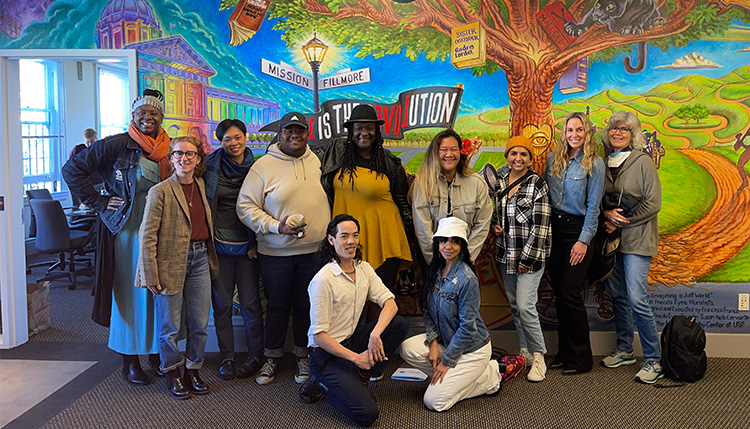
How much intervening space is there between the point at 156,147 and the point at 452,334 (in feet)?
6.75

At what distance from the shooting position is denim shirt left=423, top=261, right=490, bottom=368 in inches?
124

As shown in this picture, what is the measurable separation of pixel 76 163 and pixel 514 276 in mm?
2761

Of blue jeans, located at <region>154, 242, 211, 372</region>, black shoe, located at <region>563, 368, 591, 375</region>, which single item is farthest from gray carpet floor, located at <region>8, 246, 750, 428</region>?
blue jeans, located at <region>154, 242, 211, 372</region>

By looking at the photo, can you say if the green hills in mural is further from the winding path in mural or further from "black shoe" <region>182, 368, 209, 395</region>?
"black shoe" <region>182, 368, 209, 395</region>

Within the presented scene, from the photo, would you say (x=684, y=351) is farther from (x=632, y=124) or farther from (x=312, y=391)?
(x=312, y=391)

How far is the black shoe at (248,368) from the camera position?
11.9 ft

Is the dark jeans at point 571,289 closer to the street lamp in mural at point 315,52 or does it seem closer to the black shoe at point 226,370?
the street lamp in mural at point 315,52

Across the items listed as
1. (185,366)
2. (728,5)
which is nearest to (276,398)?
(185,366)

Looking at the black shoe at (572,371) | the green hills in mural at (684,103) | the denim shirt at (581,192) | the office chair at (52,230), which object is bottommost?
the black shoe at (572,371)

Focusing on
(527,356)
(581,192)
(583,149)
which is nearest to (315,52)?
(583,149)

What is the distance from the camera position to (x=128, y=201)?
346 centimetres

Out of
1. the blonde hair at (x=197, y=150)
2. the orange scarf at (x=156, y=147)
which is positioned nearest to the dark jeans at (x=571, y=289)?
the blonde hair at (x=197, y=150)

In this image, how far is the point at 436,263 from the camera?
3330 millimetres

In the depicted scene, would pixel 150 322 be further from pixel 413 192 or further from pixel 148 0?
pixel 148 0
